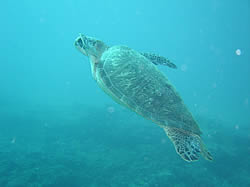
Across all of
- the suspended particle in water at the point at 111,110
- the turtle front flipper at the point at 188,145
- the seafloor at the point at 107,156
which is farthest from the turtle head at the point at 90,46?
the suspended particle in water at the point at 111,110

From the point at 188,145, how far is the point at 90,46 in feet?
12.2

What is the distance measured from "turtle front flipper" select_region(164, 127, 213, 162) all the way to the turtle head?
3.09m

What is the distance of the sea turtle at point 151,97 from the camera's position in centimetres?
361

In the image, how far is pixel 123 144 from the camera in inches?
438

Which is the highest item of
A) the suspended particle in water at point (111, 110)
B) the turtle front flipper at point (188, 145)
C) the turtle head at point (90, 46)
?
the suspended particle in water at point (111, 110)

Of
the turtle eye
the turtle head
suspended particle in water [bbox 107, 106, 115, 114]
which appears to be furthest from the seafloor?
the turtle eye

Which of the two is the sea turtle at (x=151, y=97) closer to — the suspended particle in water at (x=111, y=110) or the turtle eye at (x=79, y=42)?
the turtle eye at (x=79, y=42)

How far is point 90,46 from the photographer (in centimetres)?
512

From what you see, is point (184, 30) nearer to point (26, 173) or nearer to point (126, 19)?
point (126, 19)

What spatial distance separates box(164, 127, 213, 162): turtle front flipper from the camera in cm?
339

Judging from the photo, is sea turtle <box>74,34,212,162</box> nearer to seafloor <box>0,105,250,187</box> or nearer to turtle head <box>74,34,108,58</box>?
turtle head <box>74,34,108,58</box>

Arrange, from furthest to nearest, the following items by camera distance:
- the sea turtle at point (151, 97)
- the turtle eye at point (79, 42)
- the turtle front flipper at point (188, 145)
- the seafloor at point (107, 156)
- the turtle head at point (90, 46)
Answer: the seafloor at point (107, 156)
the turtle eye at point (79, 42)
the turtle head at point (90, 46)
the sea turtle at point (151, 97)
the turtle front flipper at point (188, 145)

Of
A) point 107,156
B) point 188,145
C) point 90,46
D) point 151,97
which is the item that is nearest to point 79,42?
point 90,46

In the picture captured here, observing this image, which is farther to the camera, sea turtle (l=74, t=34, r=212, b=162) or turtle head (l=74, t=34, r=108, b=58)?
turtle head (l=74, t=34, r=108, b=58)
